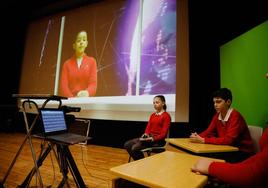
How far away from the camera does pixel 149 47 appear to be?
361cm

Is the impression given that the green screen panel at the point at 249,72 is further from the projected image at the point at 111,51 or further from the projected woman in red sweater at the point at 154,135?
the projected woman in red sweater at the point at 154,135

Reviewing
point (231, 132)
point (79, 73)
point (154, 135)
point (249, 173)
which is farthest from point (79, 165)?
point (249, 173)

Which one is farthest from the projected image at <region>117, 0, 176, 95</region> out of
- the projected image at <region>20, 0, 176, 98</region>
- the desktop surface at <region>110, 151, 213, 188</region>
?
the desktop surface at <region>110, 151, 213, 188</region>

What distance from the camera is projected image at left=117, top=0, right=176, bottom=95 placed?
339 centimetres

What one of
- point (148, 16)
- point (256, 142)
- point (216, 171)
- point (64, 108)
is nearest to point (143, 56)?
point (148, 16)

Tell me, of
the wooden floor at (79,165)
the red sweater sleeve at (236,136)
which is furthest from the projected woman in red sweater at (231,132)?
the wooden floor at (79,165)

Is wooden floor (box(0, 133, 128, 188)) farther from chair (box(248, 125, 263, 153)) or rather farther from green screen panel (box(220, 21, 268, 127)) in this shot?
green screen panel (box(220, 21, 268, 127))

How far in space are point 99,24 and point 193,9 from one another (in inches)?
83.6

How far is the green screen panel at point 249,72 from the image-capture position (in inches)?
87.7

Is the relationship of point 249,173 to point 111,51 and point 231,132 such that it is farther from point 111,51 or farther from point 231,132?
point 111,51

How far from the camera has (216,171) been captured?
769mm

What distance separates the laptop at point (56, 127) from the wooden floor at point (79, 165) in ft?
1.31

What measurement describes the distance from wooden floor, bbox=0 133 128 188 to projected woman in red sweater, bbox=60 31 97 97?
126 cm

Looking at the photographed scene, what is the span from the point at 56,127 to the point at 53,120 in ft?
0.22
